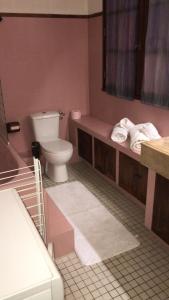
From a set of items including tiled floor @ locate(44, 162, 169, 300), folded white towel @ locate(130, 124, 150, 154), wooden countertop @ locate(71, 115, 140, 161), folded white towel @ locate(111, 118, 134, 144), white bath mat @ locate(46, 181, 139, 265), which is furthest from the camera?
folded white towel @ locate(111, 118, 134, 144)

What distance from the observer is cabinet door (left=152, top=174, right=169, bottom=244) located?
1.95 m

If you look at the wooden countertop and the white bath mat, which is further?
the wooden countertop

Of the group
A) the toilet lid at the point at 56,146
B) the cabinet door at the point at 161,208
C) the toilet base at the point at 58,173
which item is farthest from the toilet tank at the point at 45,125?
the cabinet door at the point at 161,208

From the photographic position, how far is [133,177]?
8.52 feet

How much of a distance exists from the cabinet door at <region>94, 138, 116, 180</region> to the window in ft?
2.05

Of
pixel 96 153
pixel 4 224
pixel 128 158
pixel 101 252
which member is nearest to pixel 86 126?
pixel 96 153

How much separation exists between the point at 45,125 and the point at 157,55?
1658 millimetres

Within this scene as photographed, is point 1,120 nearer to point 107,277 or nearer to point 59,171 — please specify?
point 59,171

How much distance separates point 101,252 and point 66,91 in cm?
230

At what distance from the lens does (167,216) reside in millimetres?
1982

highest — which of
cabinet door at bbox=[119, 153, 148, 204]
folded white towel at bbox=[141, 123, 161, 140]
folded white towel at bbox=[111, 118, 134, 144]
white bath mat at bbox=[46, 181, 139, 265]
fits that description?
folded white towel at bbox=[141, 123, 161, 140]

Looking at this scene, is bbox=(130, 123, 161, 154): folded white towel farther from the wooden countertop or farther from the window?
the window

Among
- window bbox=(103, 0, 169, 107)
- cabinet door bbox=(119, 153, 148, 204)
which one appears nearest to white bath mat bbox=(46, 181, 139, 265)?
cabinet door bbox=(119, 153, 148, 204)

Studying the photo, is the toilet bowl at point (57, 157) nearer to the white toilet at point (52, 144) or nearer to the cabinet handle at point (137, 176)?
the white toilet at point (52, 144)
